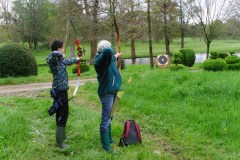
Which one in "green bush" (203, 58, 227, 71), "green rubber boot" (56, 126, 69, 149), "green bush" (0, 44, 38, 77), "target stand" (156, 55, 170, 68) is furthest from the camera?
"target stand" (156, 55, 170, 68)

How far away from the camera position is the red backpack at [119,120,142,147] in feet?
17.8

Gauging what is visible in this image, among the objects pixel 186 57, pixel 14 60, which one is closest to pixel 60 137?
pixel 14 60

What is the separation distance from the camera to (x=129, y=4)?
2462cm

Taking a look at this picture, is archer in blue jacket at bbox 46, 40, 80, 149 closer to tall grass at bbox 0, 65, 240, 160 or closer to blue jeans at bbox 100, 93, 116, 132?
tall grass at bbox 0, 65, 240, 160

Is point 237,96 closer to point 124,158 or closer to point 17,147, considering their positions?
point 124,158

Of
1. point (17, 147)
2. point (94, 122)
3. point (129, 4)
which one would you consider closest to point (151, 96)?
point (94, 122)

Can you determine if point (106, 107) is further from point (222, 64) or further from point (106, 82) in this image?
point (222, 64)

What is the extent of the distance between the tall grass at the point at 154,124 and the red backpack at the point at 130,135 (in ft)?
0.55

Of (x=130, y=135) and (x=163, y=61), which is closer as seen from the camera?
(x=130, y=135)

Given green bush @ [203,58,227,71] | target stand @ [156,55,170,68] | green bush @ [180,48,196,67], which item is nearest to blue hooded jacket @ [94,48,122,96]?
green bush @ [203,58,227,71]

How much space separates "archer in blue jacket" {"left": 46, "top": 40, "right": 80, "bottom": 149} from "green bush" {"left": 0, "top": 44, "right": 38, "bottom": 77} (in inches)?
444

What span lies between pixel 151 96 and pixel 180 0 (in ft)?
96.6

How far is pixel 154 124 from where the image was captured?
268 inches

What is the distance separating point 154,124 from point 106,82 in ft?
7.56
